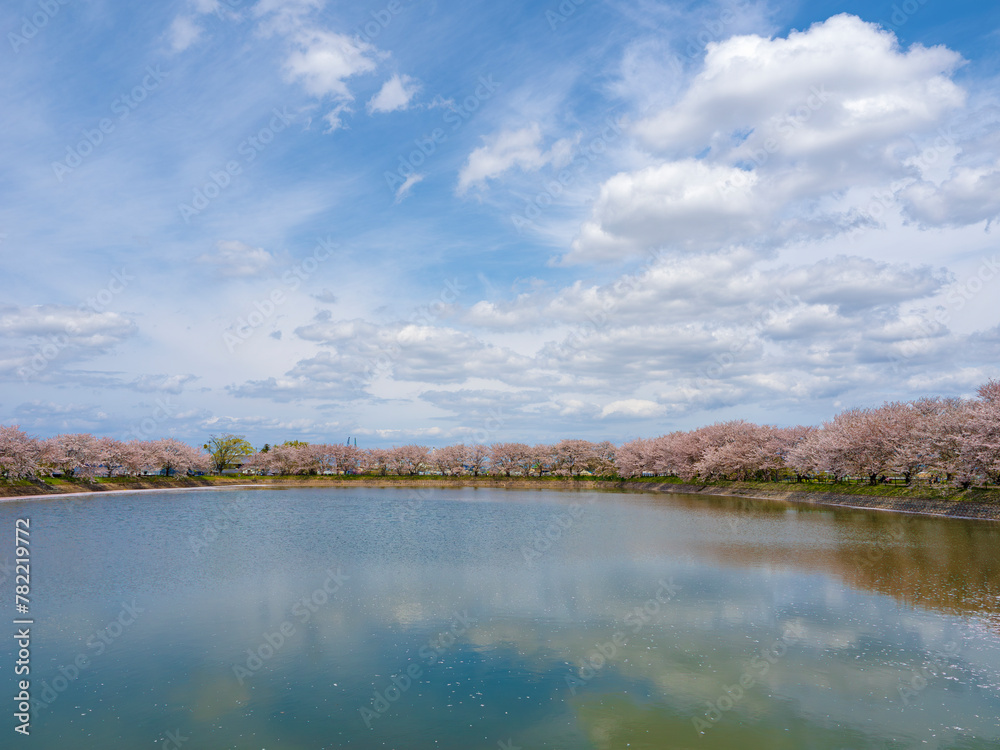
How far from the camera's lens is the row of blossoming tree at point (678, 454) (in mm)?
45938

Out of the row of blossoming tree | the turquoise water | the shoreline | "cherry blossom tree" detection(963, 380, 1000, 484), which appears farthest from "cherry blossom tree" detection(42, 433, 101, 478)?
"cherry blossom tree" detection(963, 380, 1000, 484)

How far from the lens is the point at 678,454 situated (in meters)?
91.5

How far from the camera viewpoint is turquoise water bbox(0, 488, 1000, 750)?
9969 mm

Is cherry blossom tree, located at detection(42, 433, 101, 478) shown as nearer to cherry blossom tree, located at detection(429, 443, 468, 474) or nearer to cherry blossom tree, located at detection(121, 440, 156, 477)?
cherry blossom tree, located at detection(121, 440, 156, 477)

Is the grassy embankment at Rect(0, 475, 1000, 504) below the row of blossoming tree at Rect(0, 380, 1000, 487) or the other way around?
below

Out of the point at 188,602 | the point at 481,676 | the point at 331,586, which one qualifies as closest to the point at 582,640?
the point at 481,676

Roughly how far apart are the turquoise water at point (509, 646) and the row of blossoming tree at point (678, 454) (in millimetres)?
21735

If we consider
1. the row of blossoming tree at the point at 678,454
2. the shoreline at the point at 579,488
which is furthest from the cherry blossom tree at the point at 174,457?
the shoreline at the point at 579,488

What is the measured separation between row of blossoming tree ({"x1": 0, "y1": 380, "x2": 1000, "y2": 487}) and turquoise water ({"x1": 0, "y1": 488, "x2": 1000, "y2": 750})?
856 inches

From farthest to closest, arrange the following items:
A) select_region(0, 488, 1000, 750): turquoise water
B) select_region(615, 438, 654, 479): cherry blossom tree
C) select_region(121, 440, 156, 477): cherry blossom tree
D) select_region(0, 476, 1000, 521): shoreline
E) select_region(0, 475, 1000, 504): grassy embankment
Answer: select_region(615, 438, 654, 479): cherry blossom tree
select_region(121, 440, 156, 477): cherry blossom tree
select_region(0, 475, 1000, 504): grassy embankment
select_region(0, 476, 1000, 521): shoreline
select_region(0, 488, 1000, 750): turquoise water

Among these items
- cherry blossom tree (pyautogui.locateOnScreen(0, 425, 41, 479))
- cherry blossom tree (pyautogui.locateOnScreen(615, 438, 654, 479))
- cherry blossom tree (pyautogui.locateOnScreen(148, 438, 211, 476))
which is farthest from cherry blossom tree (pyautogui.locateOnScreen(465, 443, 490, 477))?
cherry blossom tree (pyautogui.locateOnScreen(0, 425, 41, 479))

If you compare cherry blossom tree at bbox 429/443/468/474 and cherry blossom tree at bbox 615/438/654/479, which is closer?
cherry blossom tree at bbox 615/438/654/479

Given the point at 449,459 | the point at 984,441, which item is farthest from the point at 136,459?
the point at 984,441

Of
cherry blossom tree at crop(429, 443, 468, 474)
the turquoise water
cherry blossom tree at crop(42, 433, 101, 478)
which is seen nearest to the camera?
the turquoise water
